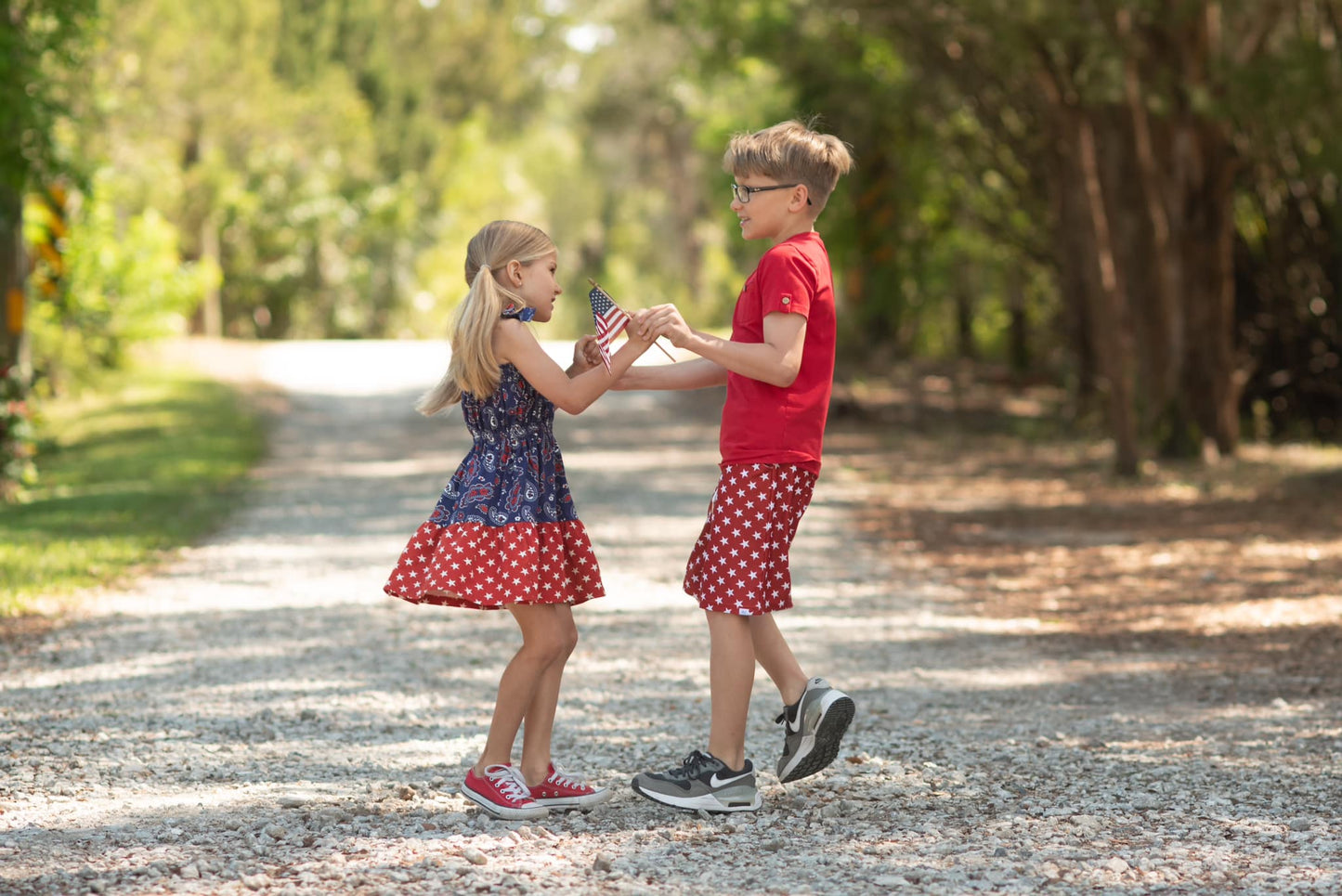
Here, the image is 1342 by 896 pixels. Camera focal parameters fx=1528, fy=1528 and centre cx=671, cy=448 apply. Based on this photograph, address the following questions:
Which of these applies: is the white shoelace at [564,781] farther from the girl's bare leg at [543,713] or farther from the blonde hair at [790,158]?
the blonde hair at [790,158]

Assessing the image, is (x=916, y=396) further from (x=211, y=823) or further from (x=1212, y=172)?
(x=211, y=823)

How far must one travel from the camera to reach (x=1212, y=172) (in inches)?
537

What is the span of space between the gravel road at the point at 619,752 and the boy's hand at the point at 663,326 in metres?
1.31

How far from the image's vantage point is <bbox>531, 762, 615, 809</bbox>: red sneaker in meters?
4.24

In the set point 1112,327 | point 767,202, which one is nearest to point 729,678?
point 767,202

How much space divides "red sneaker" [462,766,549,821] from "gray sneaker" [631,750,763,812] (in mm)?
322

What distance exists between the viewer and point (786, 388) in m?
4.15

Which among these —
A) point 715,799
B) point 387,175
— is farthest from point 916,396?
point 387,175

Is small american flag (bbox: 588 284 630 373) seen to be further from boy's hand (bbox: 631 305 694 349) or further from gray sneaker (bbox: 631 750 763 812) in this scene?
gray sneaker (bbox: 631 750 763 812)

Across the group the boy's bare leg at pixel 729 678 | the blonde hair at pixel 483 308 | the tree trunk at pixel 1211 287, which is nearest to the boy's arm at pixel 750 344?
the blonde hair at pixel 483 308

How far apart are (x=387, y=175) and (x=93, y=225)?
16.2 metres

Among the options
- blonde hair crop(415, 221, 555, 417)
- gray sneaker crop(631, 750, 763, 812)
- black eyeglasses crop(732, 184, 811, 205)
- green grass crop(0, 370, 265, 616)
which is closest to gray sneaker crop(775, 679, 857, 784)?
gray sneaker crop(631, 750, 763, 812)

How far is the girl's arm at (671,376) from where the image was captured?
165 inches

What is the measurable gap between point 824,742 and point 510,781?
87cm
